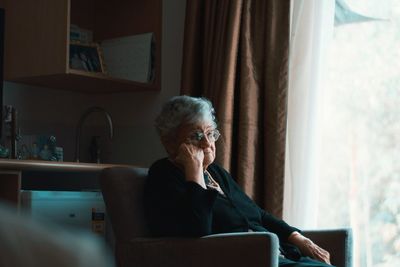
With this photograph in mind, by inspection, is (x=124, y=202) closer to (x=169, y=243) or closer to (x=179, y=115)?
(x=169, y=243)

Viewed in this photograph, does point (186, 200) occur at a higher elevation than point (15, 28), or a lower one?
lower

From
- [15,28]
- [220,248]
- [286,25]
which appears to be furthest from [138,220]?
[15,28]

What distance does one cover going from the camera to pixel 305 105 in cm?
304

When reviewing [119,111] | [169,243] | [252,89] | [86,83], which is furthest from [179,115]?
[119,111]

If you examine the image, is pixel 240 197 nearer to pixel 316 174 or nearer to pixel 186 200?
pixel 186 200

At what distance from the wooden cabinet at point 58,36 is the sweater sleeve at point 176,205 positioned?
1095 millimetres

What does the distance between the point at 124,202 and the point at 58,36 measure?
1.22 metres

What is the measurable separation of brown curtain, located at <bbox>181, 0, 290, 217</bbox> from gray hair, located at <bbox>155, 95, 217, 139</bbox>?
2.36 ft

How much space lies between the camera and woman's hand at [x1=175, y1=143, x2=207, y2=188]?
2.21 m

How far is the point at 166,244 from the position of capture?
2.08 m

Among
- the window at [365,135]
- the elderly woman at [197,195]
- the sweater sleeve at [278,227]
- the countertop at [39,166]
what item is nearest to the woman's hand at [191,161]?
the elderly woman at [197,195]

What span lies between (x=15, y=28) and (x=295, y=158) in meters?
1.50

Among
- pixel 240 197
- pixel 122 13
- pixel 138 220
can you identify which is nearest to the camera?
pixel 138 220

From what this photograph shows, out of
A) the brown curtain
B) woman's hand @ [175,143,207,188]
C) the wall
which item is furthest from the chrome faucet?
woman's hand @ [175,143,207,188]
